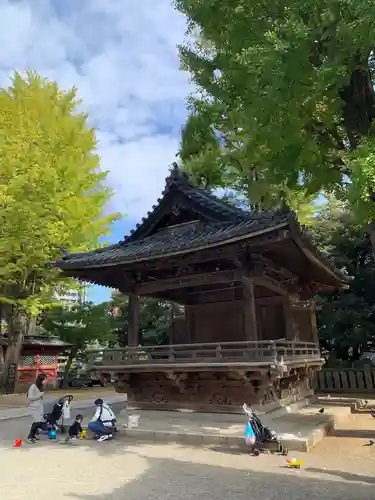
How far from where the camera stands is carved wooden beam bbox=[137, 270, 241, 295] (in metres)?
12.0

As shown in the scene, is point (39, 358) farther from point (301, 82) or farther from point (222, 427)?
point (301, 82)

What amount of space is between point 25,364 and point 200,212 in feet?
73.9

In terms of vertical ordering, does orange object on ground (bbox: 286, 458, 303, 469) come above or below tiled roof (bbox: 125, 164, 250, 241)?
below

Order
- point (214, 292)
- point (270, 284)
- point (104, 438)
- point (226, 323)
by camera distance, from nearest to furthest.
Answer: point (104, 438) < point (270, 284) < point (226, 323) < point (214, 292)

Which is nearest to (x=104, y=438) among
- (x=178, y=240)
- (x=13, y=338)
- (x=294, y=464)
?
(x=294, y=464)

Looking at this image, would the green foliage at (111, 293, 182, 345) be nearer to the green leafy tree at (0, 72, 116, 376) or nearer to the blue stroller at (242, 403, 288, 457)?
the green leafy tree at (0, 72, 116, 376)

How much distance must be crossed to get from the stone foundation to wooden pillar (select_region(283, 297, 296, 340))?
46.9 inches

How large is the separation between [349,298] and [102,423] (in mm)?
15509

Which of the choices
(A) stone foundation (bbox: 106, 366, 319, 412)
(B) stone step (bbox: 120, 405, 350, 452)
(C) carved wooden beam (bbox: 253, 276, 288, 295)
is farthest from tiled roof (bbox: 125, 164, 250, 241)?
(B) stone step (bbox: 120, 405, 350, 452)

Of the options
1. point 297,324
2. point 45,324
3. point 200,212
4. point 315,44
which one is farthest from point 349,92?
point 45,324

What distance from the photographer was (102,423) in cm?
1013

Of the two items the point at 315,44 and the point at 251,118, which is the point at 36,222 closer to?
the point at 251,118

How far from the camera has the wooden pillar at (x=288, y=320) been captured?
1372 cm

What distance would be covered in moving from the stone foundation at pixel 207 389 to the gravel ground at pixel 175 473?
2151mm
